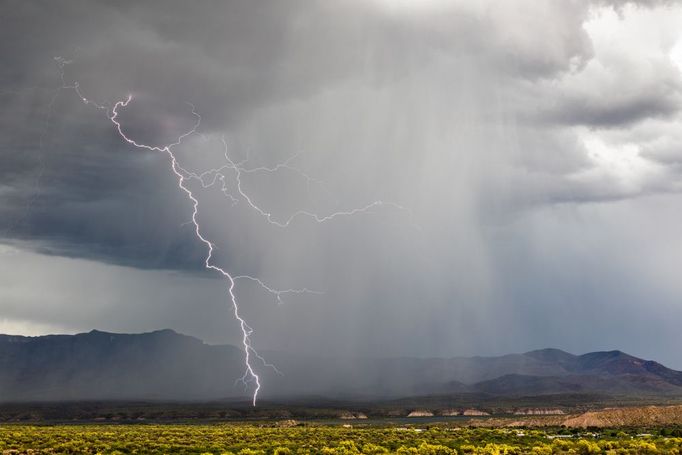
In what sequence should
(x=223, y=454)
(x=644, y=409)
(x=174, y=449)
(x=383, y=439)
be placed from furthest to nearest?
1. (x=644, y=409)
2. (x=383, y=439)
3. (x=174, y=449)
4. (x=223, y=454)

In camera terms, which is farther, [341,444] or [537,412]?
[537,412]

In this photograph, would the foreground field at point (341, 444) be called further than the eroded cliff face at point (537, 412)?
No

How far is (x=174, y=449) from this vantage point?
69125 millimetres

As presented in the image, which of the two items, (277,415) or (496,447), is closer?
(496,447)

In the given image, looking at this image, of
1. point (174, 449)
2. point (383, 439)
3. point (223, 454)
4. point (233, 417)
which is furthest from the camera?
point (233, 417)

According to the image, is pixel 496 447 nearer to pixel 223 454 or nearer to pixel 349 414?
pixel 223 454

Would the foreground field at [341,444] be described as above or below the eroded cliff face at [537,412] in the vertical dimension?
below

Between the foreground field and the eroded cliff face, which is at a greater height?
the eroded cliff face

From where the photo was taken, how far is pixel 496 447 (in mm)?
62969

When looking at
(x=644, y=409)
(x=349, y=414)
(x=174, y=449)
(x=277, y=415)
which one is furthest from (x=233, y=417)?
(x=174, y=449)

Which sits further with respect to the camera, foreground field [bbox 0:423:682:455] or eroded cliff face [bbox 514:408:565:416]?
eroded cliff face [bbox 514:408:565:416]

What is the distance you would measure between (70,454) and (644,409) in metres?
97.9

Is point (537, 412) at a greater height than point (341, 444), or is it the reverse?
point (537, 412)

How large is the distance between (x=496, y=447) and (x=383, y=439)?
18849 mm
